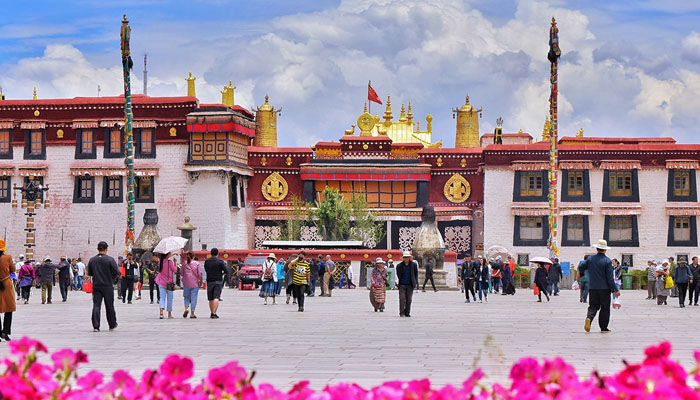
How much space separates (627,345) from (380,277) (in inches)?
423

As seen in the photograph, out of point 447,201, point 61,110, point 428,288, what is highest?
point 61,110

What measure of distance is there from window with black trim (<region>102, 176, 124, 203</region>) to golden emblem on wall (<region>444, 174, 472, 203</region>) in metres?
18.6

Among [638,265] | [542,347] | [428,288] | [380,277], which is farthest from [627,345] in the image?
[638,265]

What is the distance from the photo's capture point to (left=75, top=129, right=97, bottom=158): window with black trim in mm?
58875

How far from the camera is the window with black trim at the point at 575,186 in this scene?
190ft

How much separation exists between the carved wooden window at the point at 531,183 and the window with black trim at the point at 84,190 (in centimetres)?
2358

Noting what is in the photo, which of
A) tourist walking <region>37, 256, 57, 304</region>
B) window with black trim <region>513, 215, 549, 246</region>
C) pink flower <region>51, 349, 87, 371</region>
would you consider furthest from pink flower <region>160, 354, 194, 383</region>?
window with black trim <region>513, 215, 549, 246</region>

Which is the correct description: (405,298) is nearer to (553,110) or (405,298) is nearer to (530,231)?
(553,110)

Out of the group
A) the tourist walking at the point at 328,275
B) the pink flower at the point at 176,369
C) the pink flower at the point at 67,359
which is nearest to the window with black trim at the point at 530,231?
the tourist walking at the point at 328,275

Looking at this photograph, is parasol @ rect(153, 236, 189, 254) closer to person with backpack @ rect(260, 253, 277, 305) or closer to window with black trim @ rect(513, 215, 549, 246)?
person with backpack @ rect(260, 253, 277, 305)

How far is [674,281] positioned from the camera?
99.3 feet

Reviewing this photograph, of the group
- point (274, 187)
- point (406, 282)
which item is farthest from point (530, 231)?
point (406, 282)

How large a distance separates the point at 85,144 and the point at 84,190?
254 centimetres

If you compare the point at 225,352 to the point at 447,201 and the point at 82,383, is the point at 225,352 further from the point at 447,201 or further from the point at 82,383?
the point at 447,201
